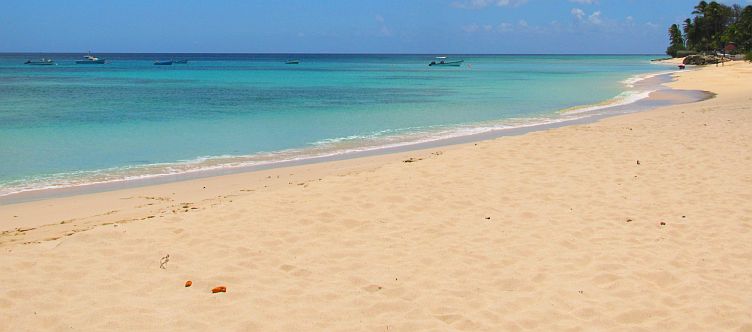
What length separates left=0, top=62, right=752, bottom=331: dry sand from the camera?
4.90m

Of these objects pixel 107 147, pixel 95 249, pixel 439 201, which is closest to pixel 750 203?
pixel 439 201

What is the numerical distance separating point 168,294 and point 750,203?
7.37 m

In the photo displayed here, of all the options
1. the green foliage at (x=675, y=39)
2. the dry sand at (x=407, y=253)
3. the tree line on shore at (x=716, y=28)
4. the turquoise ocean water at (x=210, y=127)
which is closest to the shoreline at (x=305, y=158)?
the turquoise ocean water at (x=210, y=127)

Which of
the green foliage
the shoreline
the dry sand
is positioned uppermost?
the green foliage

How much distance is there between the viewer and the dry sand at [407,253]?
16.1 feet

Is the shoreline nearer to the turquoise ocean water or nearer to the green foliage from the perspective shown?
the turquoise ocean water

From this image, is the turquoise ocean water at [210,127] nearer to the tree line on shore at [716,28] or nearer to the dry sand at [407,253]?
the dry sand at [407,253]

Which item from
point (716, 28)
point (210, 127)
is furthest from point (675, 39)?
point (210, 127)

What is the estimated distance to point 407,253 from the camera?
Result: 21.0 ft

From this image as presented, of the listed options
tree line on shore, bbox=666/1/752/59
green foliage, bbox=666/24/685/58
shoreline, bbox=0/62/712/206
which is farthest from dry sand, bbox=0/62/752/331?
green foliage, bbox=666/24/685/58

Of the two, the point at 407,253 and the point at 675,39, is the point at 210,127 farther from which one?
the point at 675,39

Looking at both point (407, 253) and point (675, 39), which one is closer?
point (407, 253)

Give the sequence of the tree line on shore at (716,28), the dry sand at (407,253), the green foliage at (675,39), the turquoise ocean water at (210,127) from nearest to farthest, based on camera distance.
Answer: the dry sand at (407,253) < the turquoise ocean water at (210,127) < the tree line on shore at (716,28) < the green foliage at (675,39)

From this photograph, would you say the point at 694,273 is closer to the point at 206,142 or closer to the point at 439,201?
the point at 439,201
